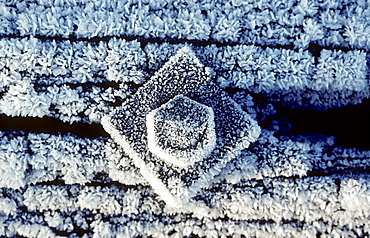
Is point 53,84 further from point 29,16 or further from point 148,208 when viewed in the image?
point 148,208

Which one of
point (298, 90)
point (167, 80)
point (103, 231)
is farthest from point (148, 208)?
point (298, 90)

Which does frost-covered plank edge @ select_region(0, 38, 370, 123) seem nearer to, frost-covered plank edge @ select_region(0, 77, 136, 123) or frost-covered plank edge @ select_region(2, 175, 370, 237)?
frost-covered plank edge @ select_region(0, 77, 136, 123)

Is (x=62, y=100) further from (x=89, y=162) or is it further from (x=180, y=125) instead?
(x=180, y=125)

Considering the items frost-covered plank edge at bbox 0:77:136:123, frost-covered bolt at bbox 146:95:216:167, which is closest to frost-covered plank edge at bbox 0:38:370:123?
frost-covered plank edge at bbox 0:77:136:123

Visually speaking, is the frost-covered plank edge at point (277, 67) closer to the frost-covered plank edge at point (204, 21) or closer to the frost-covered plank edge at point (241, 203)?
the frost-covered plank edge at point (204, 21)

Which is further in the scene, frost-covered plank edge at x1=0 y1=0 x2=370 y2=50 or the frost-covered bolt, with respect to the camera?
frost-covered plank edge at x1=0 y1=0 x2=370 y2=50

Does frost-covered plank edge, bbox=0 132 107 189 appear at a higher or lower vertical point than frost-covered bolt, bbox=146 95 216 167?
lower
